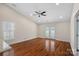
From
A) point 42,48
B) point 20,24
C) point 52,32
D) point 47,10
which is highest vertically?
point 47,10

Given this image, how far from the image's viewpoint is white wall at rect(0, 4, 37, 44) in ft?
9.14

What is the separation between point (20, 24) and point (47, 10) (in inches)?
32.8

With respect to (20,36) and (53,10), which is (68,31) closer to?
(53,10)

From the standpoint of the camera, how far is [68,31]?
2.93m

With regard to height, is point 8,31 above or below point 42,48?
above

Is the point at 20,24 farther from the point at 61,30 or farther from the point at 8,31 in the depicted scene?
the point at 61,30

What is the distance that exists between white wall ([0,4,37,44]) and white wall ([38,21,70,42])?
0.17 metres

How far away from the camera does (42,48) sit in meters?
2.97

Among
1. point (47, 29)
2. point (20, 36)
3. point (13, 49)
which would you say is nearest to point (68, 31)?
point (47, 29)

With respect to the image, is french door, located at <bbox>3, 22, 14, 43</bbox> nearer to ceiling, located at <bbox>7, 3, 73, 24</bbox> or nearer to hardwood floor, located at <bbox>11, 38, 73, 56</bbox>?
hardwood floor, located at <bbox>11, 38, 73, 56</bbox>

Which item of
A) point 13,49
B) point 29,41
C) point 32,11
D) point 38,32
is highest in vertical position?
point 32,11

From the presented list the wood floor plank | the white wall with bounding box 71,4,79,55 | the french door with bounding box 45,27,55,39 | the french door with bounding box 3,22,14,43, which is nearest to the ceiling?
the white wall with bounding box 71,4,79,55

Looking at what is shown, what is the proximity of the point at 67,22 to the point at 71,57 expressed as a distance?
92cm

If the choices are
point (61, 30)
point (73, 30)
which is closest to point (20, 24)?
point (61, 30)
